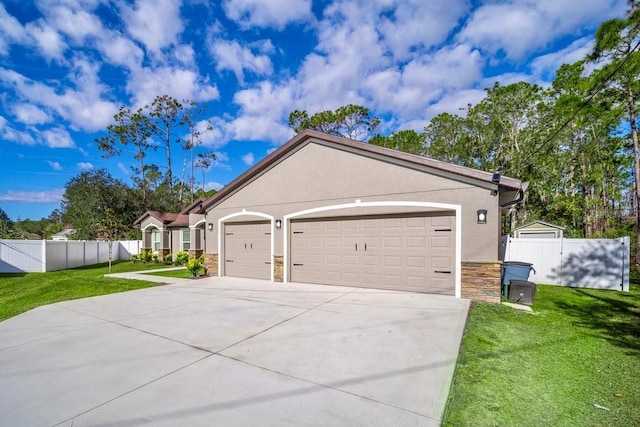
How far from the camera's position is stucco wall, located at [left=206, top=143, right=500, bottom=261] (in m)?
6.82

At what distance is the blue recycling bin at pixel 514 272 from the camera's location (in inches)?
280

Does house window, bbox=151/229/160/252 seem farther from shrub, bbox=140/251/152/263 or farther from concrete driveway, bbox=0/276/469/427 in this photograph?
concrete driveway, bbox=0/276/469/427

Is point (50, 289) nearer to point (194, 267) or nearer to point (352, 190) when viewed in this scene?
point (194, 267)

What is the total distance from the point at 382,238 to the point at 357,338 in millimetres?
3984

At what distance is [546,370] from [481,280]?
354 cm

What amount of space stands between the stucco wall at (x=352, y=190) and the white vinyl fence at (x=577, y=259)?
4465 millimetres

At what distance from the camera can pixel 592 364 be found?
3.57 m

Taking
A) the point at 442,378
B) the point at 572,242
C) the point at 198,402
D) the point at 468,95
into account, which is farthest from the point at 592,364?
→ the point at 468,95

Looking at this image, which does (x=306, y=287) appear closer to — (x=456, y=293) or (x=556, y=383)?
(x=456, y=293)

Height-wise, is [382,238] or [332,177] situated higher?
[332,177]

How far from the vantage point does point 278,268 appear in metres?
9.60

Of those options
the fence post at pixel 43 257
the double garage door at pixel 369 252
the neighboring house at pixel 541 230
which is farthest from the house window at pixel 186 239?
the neighboring house at pixel 541 230

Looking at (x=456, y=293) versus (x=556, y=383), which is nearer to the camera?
(x=556, y=383)

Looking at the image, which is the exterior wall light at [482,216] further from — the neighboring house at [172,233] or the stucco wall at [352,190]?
the neighboring house at [172,233]
